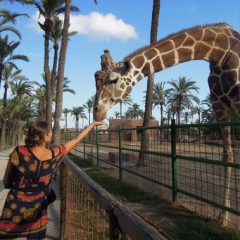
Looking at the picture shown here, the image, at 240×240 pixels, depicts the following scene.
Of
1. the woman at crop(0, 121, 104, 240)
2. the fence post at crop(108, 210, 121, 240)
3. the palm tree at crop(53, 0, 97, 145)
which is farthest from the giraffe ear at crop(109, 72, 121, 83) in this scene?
the palm tree at crop(53, 0, 97, 145)

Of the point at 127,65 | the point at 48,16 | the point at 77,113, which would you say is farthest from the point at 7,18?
the point at 77,113

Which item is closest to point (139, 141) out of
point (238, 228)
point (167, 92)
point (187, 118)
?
point (238, 228)

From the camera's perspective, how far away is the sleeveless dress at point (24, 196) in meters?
2.94

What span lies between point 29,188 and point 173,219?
315cm

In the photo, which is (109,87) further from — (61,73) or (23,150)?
(61,73)

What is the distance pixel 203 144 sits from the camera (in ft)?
18.0

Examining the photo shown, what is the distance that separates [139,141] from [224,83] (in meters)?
4.27

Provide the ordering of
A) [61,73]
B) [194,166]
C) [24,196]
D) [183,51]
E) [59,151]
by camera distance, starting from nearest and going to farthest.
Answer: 1. [24,196]
2. [59,151]
3. [183,51]
4. [194,166]
5. [61,73]

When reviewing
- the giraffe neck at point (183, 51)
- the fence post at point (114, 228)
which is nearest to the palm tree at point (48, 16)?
the giraffe neck at point (183, 51)

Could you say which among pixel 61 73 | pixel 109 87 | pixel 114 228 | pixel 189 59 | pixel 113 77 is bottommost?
pixel 114 228

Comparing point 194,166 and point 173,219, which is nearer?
point 173,219

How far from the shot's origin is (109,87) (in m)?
5.41

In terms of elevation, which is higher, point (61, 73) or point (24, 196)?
point (61, 73)

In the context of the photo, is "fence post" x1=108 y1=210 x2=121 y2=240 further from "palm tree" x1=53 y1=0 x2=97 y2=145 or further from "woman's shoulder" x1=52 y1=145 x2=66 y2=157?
"palm tree" x1=53 y1=0 x2=97 y2=145
